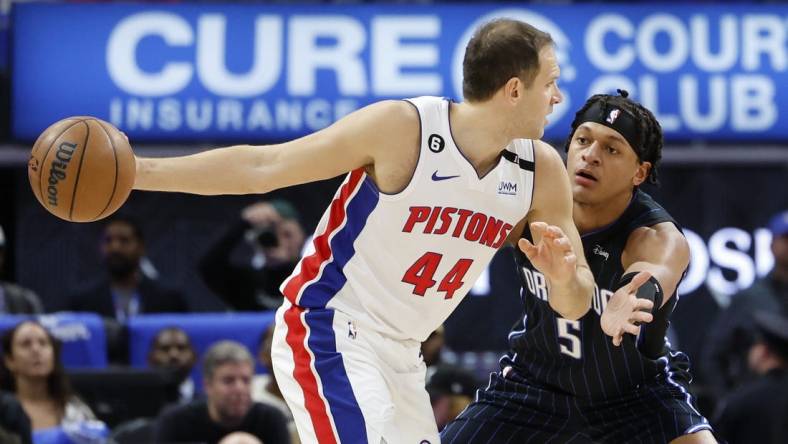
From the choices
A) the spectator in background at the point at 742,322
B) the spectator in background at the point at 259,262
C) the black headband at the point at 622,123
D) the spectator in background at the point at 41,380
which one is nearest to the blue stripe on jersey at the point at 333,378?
the black headband at the point at 622,123

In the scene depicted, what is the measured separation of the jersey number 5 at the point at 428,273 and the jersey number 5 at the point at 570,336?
0.71 metres

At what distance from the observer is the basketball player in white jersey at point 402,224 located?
15.4 ft

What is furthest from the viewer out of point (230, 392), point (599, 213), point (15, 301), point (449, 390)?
point (15, 301)

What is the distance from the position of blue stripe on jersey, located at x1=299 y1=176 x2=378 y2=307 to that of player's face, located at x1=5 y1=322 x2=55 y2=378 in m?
3.71

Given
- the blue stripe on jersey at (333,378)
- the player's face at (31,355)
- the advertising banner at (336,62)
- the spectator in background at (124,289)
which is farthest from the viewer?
the advertising banner at (336,62)

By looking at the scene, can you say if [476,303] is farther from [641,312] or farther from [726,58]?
[641,312]

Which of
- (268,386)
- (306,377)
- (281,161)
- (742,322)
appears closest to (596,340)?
(306,377)

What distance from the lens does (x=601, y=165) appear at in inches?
217

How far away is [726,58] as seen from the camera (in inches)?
430

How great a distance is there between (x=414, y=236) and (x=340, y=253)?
27 centimetres

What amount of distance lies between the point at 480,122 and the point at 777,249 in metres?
5.03

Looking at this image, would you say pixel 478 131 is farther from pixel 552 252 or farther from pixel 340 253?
pixel 340 253

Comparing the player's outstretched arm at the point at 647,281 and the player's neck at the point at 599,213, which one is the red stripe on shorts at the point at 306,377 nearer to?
the player's outstretched arm at the point at 647,281

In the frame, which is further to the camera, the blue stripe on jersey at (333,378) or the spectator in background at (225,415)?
the spectator in background at (225,415)
